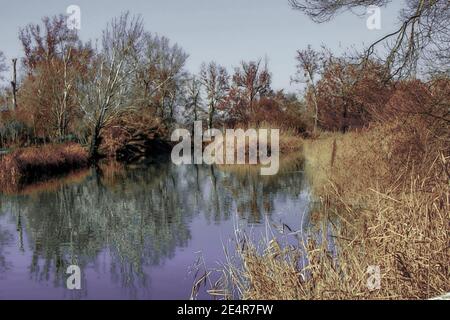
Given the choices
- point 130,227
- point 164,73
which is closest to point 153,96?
point 164,73

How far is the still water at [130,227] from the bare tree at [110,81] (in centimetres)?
678

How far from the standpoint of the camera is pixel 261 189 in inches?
576

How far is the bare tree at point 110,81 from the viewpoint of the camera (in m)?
23.7

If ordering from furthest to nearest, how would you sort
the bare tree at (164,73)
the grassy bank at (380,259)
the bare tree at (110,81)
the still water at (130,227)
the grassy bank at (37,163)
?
the bare tree at (164,73) < the bare tree at (110,81) < the grassy bank at (37,163) < the still water at (130,227) < the grassy bank at (380,259)

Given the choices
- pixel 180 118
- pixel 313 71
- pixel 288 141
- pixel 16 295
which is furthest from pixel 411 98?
pixel 180 118

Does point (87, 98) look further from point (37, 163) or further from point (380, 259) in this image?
point (380, 259)

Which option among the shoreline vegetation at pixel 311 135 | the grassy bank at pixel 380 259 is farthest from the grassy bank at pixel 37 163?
the grassy bank at pixel 380 259

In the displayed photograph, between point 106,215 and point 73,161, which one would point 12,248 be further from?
point 73,161

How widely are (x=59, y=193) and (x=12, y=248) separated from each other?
5.75m

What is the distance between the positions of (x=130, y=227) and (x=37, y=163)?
945 centimetres

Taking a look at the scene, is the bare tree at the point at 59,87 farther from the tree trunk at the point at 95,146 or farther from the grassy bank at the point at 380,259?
the grassy bank at the point at 380,259

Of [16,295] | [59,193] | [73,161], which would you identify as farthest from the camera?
[73,161]

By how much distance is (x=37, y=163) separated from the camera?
722 inches
